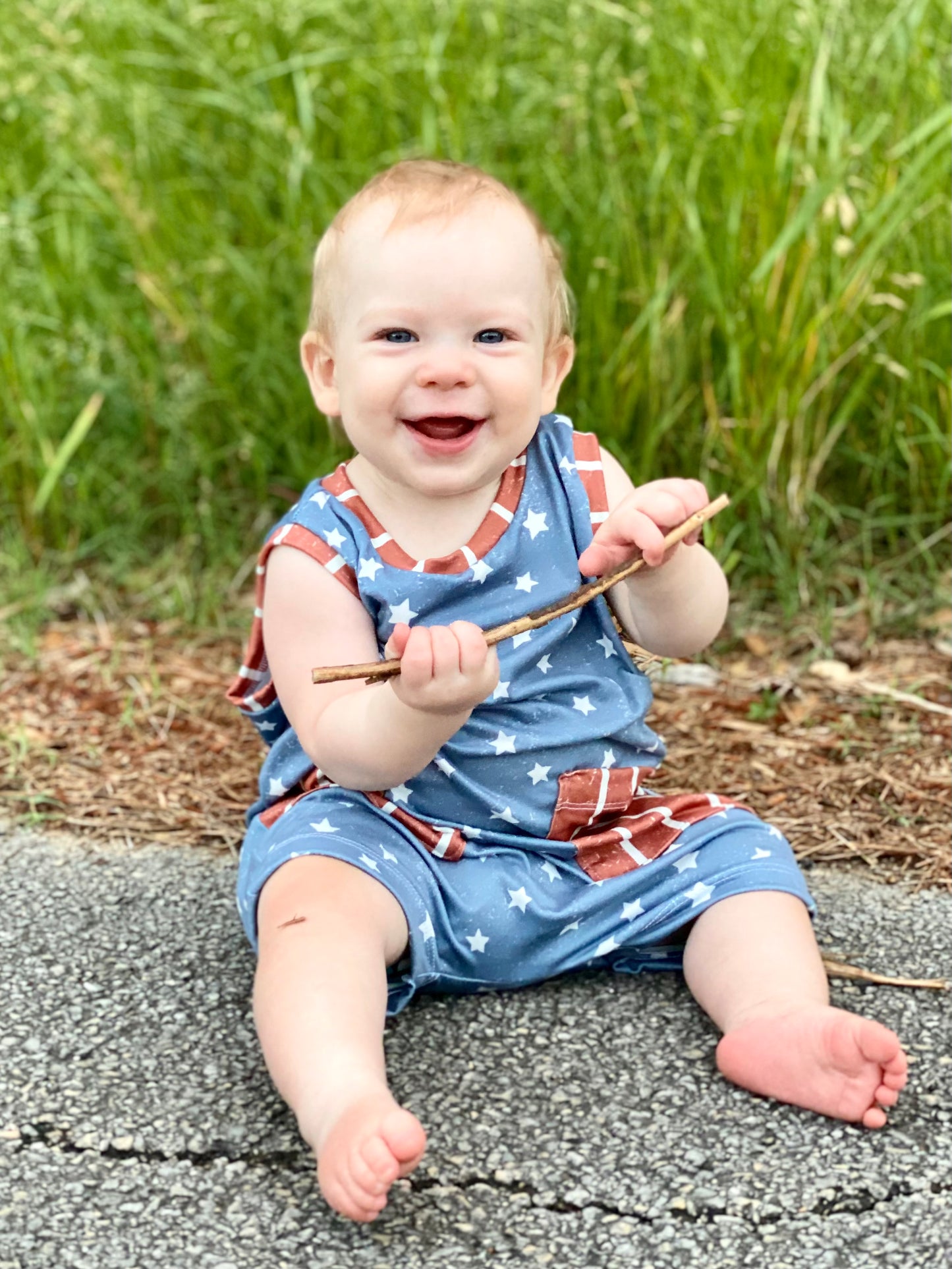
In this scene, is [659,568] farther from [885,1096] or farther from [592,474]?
[885,1096]

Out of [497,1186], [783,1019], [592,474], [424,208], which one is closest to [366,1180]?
[497,1186]

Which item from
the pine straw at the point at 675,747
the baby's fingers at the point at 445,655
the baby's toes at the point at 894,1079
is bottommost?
the pine straw at the point at 675,747

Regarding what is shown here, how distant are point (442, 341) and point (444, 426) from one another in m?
0.09

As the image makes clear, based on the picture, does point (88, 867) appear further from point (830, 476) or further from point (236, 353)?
point (830, 476)

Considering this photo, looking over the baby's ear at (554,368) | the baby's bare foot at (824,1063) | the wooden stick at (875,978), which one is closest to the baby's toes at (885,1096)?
the baby's bare foot at (824,1063)

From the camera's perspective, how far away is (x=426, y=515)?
1.71 m

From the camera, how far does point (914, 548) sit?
A: 2662mm

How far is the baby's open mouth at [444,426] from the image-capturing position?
1632 millimetres

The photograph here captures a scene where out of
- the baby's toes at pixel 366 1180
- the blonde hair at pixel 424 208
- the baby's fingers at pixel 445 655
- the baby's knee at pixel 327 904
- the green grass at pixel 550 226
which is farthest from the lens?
the green grass at pixel 550 226

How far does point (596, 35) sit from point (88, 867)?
1832 mm

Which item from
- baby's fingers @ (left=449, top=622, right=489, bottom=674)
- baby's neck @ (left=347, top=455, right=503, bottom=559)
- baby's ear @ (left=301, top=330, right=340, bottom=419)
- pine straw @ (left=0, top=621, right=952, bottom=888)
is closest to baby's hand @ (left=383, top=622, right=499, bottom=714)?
baby's fingers @ (left=449, top=622, right=489, bottom=674)

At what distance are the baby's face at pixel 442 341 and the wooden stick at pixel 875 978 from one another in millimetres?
661

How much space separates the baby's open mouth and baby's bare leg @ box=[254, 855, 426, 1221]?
1.52 feet

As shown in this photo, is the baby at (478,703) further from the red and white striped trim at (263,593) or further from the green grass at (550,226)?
the green grass at (550,226)
